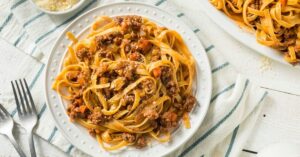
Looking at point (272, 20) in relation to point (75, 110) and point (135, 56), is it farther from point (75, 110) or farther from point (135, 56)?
point (75, 110)

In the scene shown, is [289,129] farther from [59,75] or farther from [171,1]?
[59,75]

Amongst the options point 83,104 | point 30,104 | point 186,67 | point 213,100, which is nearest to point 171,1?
point 186,67

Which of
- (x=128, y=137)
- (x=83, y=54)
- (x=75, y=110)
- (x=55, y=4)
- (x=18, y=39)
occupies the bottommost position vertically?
(x=128, y=137)

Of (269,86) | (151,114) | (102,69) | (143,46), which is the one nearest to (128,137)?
(151,114)

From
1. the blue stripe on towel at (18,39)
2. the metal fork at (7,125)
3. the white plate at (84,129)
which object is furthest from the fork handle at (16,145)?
the blue stripe on towel at (18,39)

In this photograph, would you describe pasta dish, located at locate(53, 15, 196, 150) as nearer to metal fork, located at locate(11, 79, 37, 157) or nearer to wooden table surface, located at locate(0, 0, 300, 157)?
metal fork, located at locate(11, 79, 37, 157)

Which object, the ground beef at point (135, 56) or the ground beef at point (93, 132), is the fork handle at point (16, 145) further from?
the ground beef at point (135, 56)
